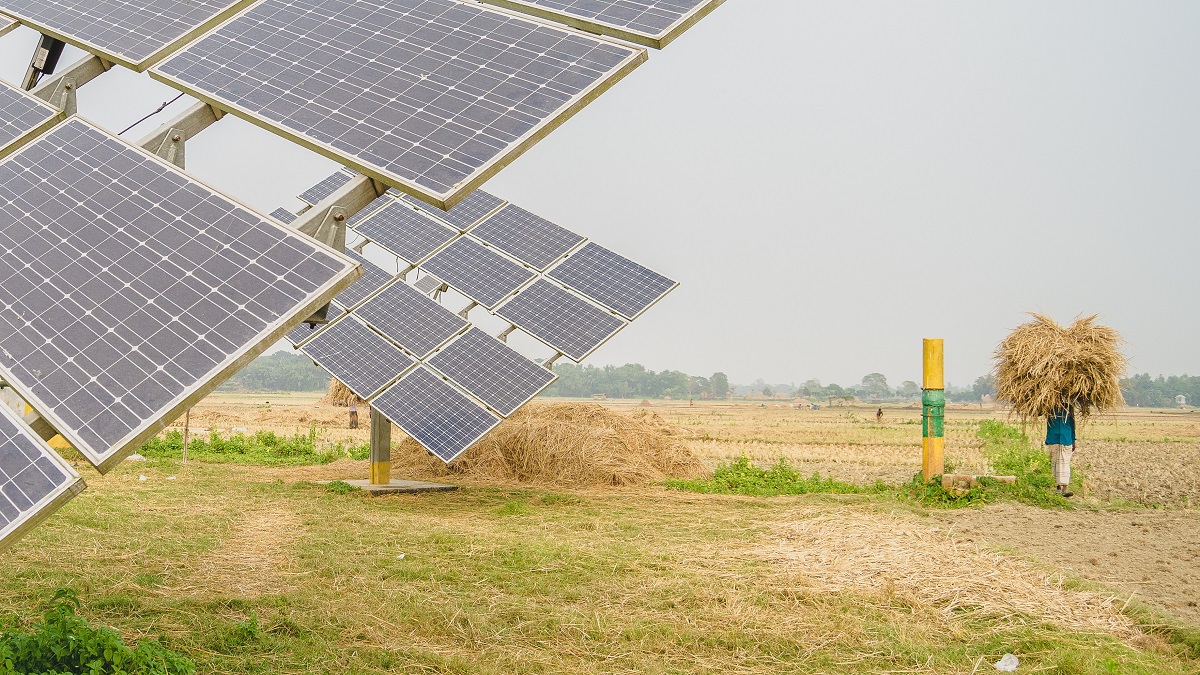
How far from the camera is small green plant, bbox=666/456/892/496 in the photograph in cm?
1530

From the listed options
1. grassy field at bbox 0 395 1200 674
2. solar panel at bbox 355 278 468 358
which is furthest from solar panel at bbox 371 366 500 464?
grassy field at bbox 0 395 1200 674

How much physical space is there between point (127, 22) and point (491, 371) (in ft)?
24.3

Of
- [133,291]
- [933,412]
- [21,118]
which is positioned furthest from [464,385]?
[133,291]

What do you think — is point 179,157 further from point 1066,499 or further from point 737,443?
point 737,443

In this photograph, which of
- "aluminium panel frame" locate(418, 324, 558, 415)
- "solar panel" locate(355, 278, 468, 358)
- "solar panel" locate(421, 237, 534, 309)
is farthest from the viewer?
"solar panel" locate(421, 237, 534, 309)

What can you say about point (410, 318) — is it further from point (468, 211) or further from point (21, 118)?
point (21, 118)

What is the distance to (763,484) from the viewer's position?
1617 cm

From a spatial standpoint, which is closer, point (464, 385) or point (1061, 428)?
point (1061, 428)

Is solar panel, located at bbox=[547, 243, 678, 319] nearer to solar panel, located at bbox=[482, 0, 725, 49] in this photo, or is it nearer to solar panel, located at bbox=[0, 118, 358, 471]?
solar panel, located at bbox=[482, 0, 725, 49]

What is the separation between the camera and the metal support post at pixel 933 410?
14.1 metres

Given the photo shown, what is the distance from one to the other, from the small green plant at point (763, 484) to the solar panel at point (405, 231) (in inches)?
224

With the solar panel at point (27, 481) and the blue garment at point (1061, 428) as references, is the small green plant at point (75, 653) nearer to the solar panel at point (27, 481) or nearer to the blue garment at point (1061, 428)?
the solar panel at point (27, 481)

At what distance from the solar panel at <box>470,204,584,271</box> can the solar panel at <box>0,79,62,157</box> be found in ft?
29.2

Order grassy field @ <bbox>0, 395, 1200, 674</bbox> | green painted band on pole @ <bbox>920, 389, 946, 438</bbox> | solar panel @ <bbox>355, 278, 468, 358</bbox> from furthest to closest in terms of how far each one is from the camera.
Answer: solar panel @ <bbox>355, 278, 468, 358</bbox>
green painted band on pole @ <bbox>920, 389, 946, 438</bbox>
grassy field @ <bbox>0, 395, 1200, 674</bbox>
